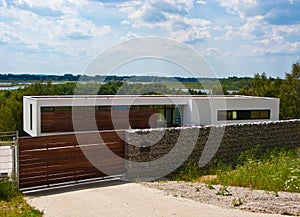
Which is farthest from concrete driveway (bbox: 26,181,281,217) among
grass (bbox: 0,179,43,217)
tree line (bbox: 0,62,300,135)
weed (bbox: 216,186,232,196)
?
tree line (bbox: 0,62,300,135)

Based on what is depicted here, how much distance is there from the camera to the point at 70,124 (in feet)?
68.4

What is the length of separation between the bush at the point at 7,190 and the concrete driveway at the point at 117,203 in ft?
1.21

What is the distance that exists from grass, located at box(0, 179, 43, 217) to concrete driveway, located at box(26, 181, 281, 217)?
0.22 metres

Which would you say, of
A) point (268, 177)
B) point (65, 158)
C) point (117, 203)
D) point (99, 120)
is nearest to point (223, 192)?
point (268, 177)

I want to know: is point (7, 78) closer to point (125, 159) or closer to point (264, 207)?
point (125, 159)

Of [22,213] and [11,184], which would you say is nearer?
[22,213]

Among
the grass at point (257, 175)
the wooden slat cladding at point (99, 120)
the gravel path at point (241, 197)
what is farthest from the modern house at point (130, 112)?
the gravel path at point (241, 197)

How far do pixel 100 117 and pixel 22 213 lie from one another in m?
14.2

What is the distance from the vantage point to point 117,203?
26.0 ft

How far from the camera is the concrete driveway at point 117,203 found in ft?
23.6

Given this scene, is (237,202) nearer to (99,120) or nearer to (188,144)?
(188,144)

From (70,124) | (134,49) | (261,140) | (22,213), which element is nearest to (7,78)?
(70,124)

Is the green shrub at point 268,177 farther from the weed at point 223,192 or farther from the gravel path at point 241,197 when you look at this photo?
the weed at point 223,192

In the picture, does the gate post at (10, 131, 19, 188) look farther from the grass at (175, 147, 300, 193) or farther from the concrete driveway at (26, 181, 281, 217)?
the grass at (175, 147, 300, 193)
